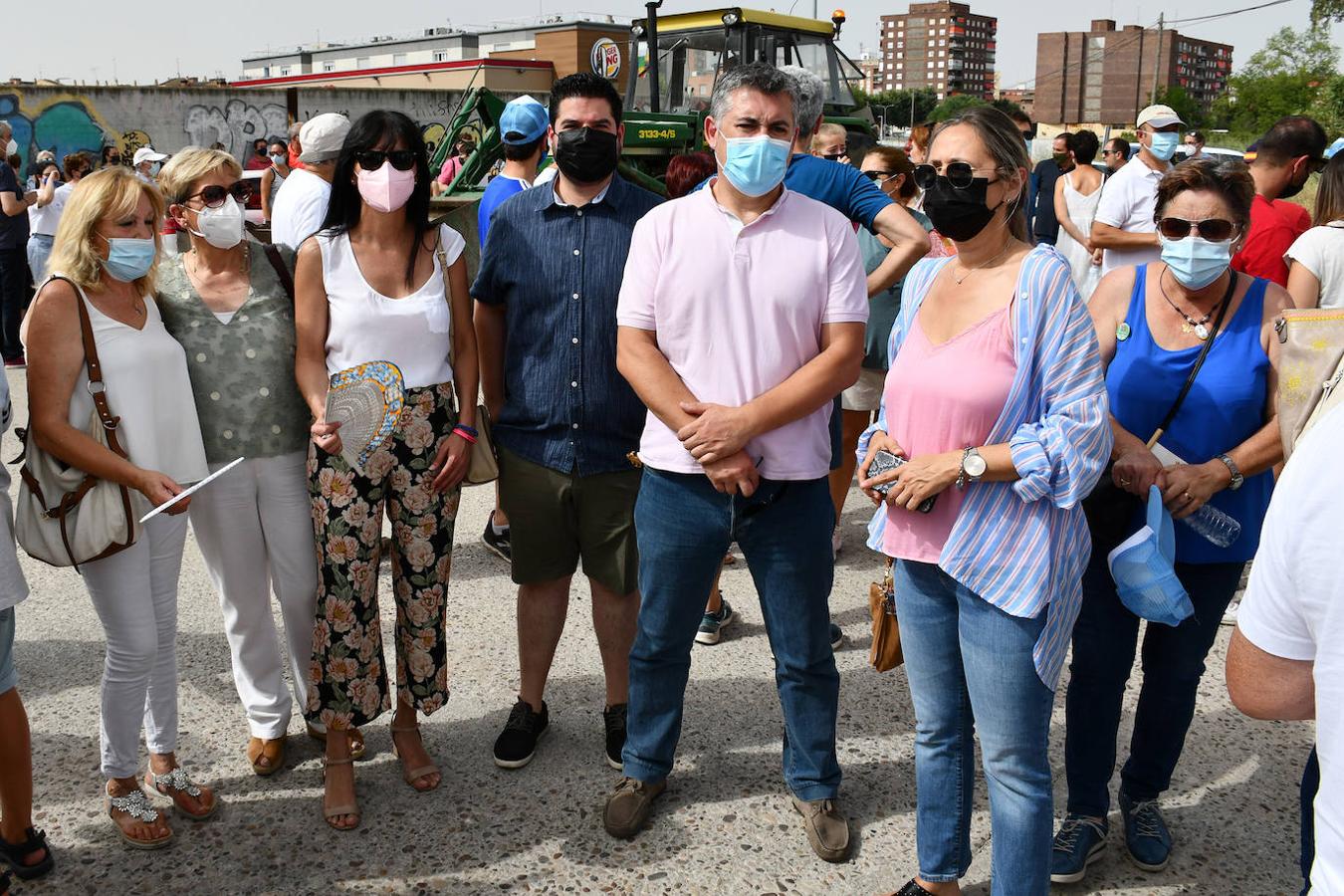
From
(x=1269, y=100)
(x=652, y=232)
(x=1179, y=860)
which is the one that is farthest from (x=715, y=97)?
(x=1269, y=100)

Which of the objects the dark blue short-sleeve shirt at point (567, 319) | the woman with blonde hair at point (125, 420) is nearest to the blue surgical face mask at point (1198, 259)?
the dark blue short-sleeve shirt at point (567, 319)

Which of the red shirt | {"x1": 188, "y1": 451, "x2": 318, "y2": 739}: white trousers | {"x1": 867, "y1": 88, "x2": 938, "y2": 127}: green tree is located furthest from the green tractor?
{"x1": 867, "y1": 88, "x2": 938, "y2": 127}: green tree

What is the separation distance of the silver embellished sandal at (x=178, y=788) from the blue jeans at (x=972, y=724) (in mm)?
2058

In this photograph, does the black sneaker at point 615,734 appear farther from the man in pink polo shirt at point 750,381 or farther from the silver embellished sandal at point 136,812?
the silver embellished sandal at point 136,812

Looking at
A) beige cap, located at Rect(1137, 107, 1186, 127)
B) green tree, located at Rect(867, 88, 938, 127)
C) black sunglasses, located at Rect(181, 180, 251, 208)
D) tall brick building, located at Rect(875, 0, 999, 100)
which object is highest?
tall brick building, located at Rect(875, 0, 999, 100)

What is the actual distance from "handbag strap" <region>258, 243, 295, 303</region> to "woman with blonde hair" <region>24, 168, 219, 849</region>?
33cm

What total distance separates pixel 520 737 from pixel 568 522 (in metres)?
0.73

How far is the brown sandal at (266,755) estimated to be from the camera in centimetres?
329

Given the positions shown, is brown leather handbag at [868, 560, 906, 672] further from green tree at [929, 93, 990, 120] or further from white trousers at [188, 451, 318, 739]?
white trousers at [188, 451, 318, 739]

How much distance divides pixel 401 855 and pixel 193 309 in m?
1.68

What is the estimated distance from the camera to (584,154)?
10.3 feet

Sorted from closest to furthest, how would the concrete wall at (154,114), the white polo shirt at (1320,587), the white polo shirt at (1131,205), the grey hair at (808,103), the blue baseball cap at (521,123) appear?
the white polo shirt at (1320,587), the grey hair at (808,103), the blue baseball cap at (521,123), the white polo shirt at (1131,205), the concrete wall at (154,114)

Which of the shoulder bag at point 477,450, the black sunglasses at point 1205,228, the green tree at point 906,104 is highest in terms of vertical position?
the green tree at point 906,104

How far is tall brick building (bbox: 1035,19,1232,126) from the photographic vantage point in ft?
323
